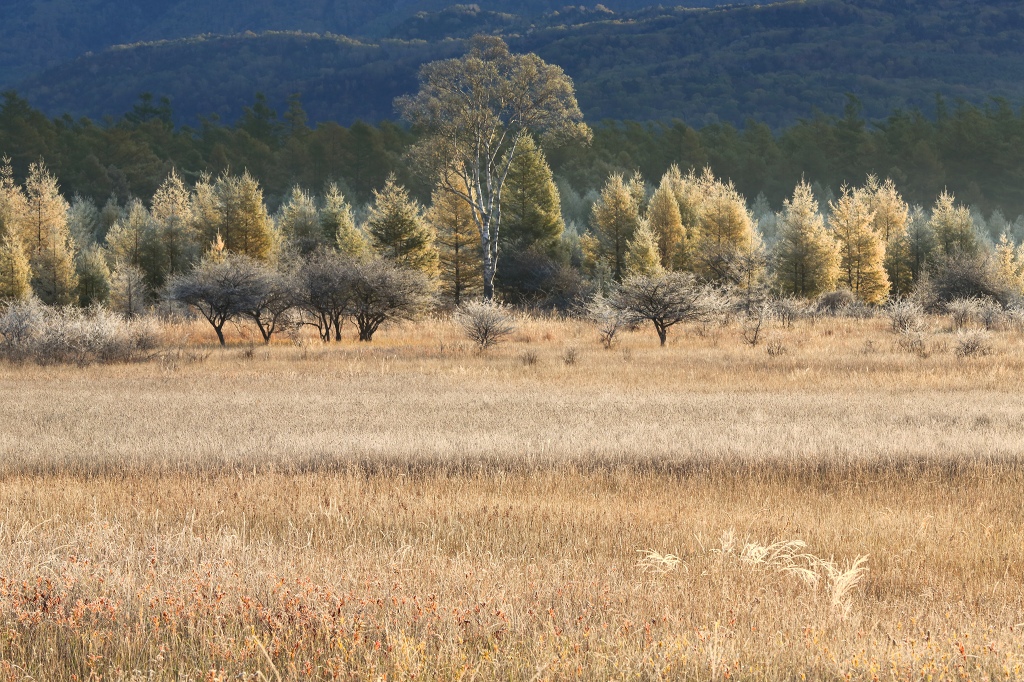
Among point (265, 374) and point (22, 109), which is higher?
point (22, 109)

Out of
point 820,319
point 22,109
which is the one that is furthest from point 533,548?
point 22,109

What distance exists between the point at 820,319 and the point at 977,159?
65.5 metres

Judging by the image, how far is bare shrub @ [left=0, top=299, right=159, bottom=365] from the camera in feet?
78.5

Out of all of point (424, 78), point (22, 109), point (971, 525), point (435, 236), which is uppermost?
point (22, 109)

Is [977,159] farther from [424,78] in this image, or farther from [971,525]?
[971,525]

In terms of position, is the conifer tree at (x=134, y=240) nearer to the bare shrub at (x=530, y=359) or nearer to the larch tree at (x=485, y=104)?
the larch tree at (x=485, y=104)

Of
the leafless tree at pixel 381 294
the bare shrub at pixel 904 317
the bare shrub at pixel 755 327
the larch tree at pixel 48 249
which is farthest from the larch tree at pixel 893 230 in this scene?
the larch tree at pixel 48 249

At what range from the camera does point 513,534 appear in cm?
807

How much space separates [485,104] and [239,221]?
61.5ft

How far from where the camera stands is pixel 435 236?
47.8m

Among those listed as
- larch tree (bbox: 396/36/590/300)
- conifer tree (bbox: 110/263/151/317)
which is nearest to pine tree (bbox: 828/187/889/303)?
larch tree (bbox: 396/36/590/300)

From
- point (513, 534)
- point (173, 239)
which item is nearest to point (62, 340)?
point (513, 534)

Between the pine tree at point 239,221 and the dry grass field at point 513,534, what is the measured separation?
3536 centimetres

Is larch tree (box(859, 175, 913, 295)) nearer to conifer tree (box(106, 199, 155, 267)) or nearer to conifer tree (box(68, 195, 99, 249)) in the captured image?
conifer tree (box(106, 199, 155, 267))
